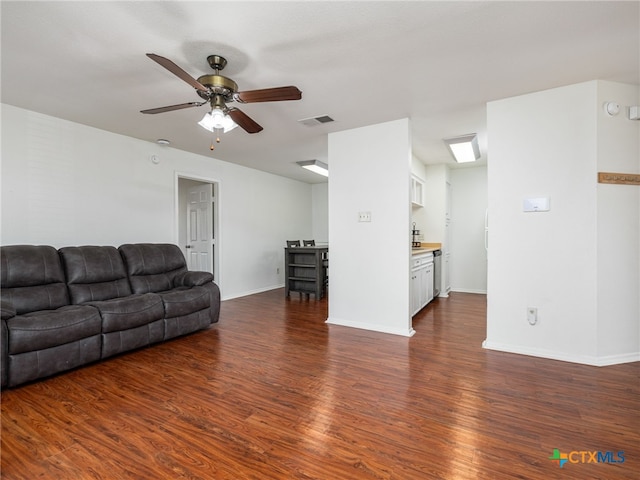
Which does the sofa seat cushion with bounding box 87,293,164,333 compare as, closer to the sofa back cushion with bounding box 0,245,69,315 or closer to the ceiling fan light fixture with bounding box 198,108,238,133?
the sofa back cushion with bounding box 0,245,69,315

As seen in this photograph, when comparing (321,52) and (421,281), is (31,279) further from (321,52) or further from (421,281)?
(421,281)

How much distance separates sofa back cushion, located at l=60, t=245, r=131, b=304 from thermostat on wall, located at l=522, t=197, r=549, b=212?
4.37 m

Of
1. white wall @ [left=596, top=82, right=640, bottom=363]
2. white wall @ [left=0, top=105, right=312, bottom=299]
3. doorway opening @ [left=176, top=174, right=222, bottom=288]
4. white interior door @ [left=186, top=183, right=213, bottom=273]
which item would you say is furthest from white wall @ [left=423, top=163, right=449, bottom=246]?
white interior door @ [left=186, top=183, right=213, bottom=273]

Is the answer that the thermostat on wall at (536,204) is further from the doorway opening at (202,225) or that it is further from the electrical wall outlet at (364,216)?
the doorway opening at (202,225)

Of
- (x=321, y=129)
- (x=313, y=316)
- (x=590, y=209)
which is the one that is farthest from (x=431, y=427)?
(x=321, y=129)

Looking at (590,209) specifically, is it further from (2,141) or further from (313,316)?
(2,141)

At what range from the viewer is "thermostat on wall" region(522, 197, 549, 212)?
3.01 meters

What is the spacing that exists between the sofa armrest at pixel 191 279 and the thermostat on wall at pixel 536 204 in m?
3.67

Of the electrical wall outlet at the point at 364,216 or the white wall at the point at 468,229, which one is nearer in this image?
the electrical wall outlet at the point at 364,216

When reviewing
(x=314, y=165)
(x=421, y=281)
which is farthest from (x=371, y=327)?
(x=314, y=165)

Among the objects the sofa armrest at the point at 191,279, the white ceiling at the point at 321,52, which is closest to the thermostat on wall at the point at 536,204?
the white ceiling at the point at 321,52

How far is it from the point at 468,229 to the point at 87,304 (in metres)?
6.27

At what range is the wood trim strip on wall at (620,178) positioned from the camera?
9.34ft

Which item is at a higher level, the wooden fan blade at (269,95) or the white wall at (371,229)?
the wooden fan blade at (269,95)
